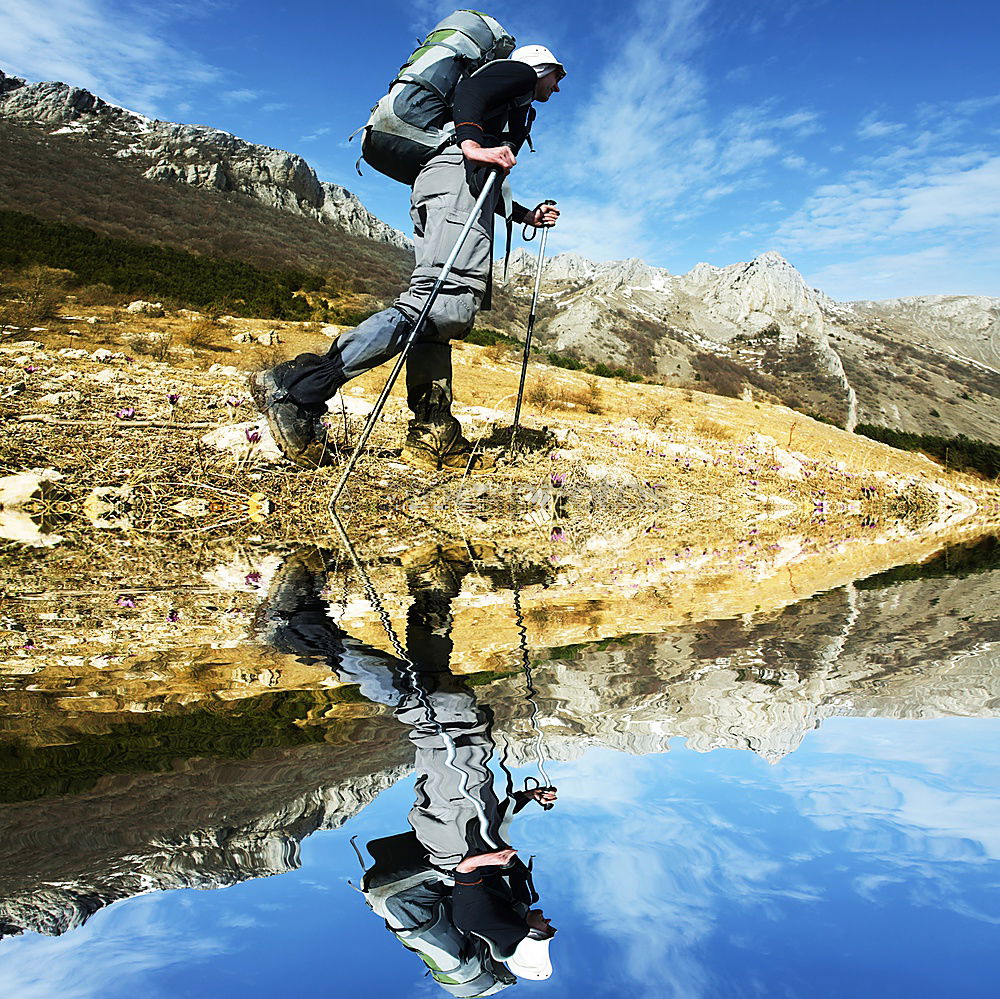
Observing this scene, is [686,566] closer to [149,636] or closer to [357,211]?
[149,636]

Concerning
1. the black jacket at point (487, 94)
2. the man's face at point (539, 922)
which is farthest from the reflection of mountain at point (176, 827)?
the black jacket at point (487, 94)

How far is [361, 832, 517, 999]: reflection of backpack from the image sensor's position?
0.76 m

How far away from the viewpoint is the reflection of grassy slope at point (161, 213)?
86.1 ft

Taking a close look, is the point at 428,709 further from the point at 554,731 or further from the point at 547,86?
the point at 547,86

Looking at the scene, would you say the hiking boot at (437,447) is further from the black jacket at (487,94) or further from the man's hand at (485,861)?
the man's hand at (485,861)

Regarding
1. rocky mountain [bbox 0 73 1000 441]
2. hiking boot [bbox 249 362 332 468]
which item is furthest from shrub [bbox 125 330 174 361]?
rocky mountain [bbox 0 73 1000 441]

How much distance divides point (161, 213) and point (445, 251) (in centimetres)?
3102

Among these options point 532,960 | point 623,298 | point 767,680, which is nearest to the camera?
point 532,960

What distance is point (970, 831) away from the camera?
1.01 meters

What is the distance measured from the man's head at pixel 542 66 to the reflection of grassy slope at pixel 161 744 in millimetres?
4193

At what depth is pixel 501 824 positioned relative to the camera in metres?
1.05

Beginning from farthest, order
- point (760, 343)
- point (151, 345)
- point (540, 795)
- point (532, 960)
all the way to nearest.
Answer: point (760, 343)
point (151, 345)
point (540, 795)
point (532, 960)

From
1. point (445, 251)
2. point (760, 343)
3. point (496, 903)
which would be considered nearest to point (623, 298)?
point (760, 343)

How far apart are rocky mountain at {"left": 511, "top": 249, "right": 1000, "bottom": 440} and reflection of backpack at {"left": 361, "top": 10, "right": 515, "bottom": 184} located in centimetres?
2580
